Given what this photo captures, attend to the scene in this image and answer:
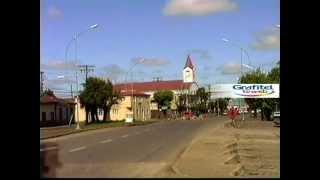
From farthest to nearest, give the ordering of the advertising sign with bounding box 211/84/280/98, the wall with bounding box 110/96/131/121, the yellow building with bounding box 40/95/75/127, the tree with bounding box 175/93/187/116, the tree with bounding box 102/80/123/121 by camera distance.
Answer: the tree with bounding box 175/93/187/116
the wall with bounding box 110/96/131/121
the yellow building with bounding box 40/95/75/127
the tree with bounding box 102/80/123/121
the advertising sign with bounding box 211/84/280/98

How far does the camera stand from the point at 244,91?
5047cm

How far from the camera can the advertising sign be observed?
46259mm

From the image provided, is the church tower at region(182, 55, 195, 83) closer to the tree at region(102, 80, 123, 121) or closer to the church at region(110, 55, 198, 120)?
the church at region(110, 55, 198, 120)

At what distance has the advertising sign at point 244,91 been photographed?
46259 millimetres

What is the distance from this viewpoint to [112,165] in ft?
58.5

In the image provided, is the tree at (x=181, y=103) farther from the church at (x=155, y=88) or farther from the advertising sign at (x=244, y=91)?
the advertising sign at (x=244, y=91)

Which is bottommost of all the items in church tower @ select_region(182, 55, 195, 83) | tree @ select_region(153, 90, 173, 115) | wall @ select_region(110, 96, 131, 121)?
wall @ select_region(110, 96, 131, 121)

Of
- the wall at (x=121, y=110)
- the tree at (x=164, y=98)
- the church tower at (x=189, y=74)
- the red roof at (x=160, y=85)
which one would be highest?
the church tower at (x=189, y=74)

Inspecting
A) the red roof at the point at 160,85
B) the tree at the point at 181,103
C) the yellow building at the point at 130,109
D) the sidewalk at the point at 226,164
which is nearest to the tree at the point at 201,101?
the tree at the point at 181,103

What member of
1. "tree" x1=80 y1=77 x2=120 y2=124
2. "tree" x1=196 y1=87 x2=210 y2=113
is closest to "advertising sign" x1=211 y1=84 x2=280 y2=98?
"tree" x1=80 y1=77 x2=120 y2=124
